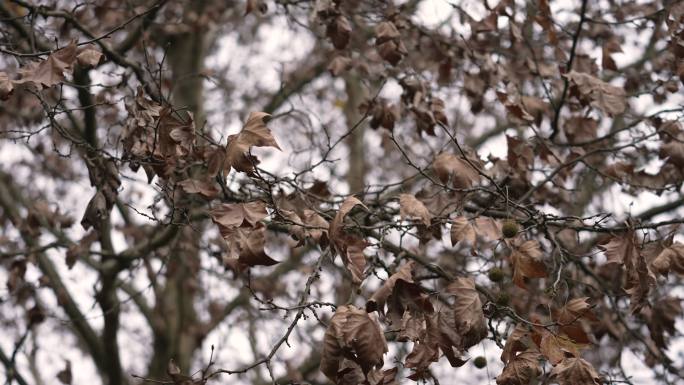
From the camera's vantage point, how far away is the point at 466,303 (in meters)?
2.21

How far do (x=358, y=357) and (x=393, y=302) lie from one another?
0.24 metres

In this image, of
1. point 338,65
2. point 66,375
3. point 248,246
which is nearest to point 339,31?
point 338,65

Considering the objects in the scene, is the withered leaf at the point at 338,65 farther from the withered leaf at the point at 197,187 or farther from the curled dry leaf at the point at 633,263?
the curled dry leaf at the point at 633,263

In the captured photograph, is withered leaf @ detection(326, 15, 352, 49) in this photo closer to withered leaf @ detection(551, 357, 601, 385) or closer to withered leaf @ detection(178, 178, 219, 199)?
withered leaf @ detection(178, 178, 219, 199)

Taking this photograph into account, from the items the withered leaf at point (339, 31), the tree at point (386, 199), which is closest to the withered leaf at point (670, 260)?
the tree at point (386, 199)

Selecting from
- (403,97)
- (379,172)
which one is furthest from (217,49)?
(403,97)

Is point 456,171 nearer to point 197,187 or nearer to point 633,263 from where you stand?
point 633,263

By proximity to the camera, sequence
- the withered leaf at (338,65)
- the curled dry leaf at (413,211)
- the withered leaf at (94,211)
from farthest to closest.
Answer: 1. the withered leaf at (338,65)
2. the withered leaf at (94,211)
3. the curled dry leaf at (413,211)

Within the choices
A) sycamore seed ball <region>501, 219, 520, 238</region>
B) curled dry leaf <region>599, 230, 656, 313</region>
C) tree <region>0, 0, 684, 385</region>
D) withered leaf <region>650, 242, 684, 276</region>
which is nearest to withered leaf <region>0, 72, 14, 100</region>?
tree <region>0, 0, 684, 385</region>

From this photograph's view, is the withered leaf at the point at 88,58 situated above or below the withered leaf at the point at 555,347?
above

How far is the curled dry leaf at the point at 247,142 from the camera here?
87.5 inches

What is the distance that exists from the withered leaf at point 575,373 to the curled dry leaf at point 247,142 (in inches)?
44.7

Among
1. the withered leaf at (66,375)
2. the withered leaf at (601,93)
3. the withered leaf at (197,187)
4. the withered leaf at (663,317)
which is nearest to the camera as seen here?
the withered leaf at (197,187)

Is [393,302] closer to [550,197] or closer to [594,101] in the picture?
[594,101]
